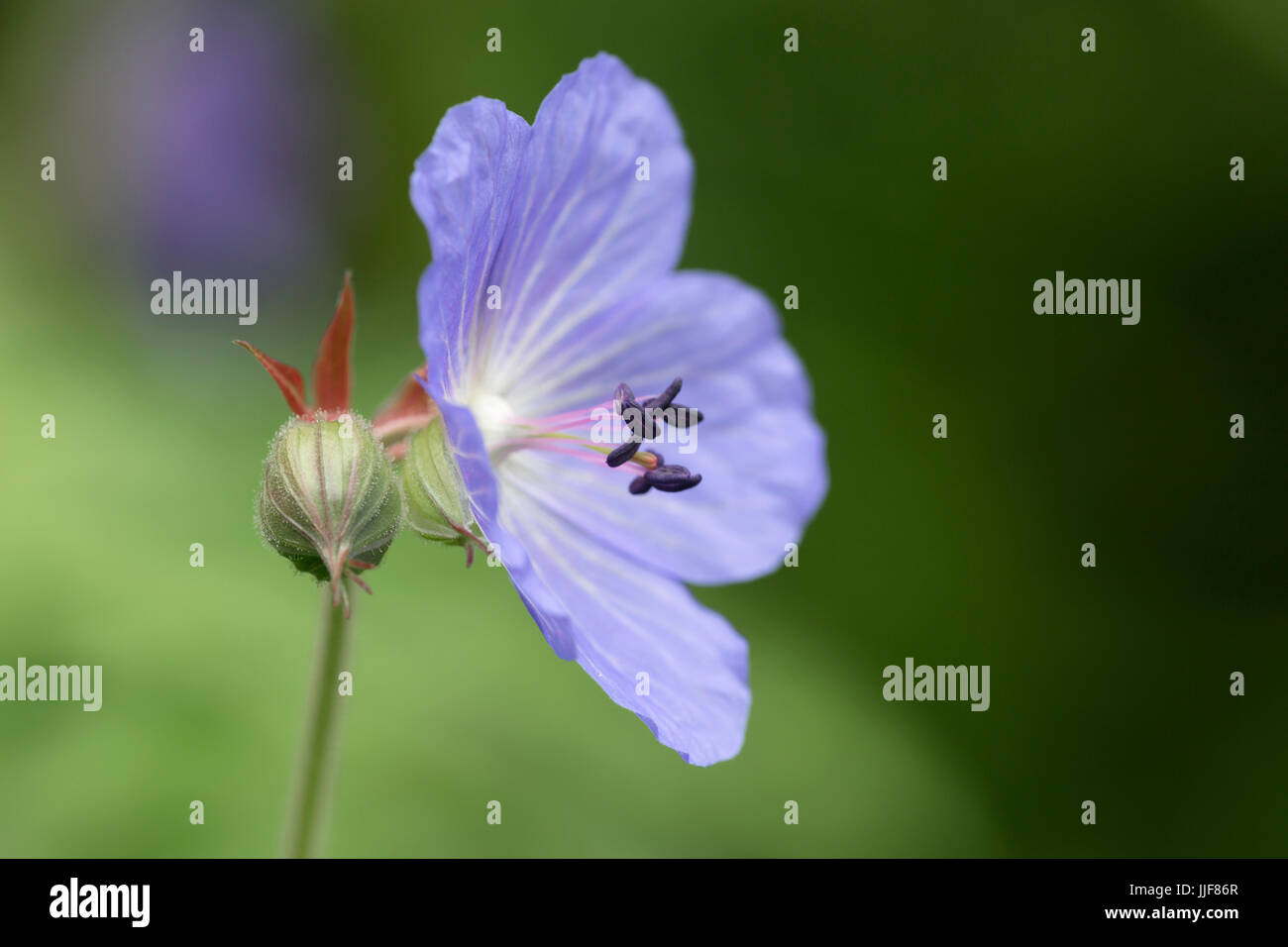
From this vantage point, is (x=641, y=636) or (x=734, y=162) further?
(x=734, y=162)

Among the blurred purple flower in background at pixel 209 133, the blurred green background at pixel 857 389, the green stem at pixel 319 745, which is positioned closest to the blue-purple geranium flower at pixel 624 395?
the green stem at pixel 319 745

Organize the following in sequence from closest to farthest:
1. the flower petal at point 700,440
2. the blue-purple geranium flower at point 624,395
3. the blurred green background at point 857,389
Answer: the blue-purple geranium flower at point 624,395, the flower petal at point 700,440, the blurred green background at point 857,389

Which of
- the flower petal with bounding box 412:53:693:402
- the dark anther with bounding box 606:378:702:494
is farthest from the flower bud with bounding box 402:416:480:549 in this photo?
the dark anther with bounding box 606:378:702:494

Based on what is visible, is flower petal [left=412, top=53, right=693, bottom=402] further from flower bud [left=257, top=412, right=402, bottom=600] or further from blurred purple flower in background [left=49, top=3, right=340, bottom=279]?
blurred purple flower in background [left=49, top=3, right=340, bottom=279]

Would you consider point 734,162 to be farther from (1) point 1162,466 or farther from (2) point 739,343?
(2) point 739,343

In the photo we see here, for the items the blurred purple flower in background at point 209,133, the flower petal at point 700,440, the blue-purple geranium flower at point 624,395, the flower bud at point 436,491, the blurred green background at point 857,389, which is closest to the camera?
the flower bud at point 436,491

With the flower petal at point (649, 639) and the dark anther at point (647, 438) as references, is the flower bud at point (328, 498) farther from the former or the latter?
the dark anther at point (647, 438)
